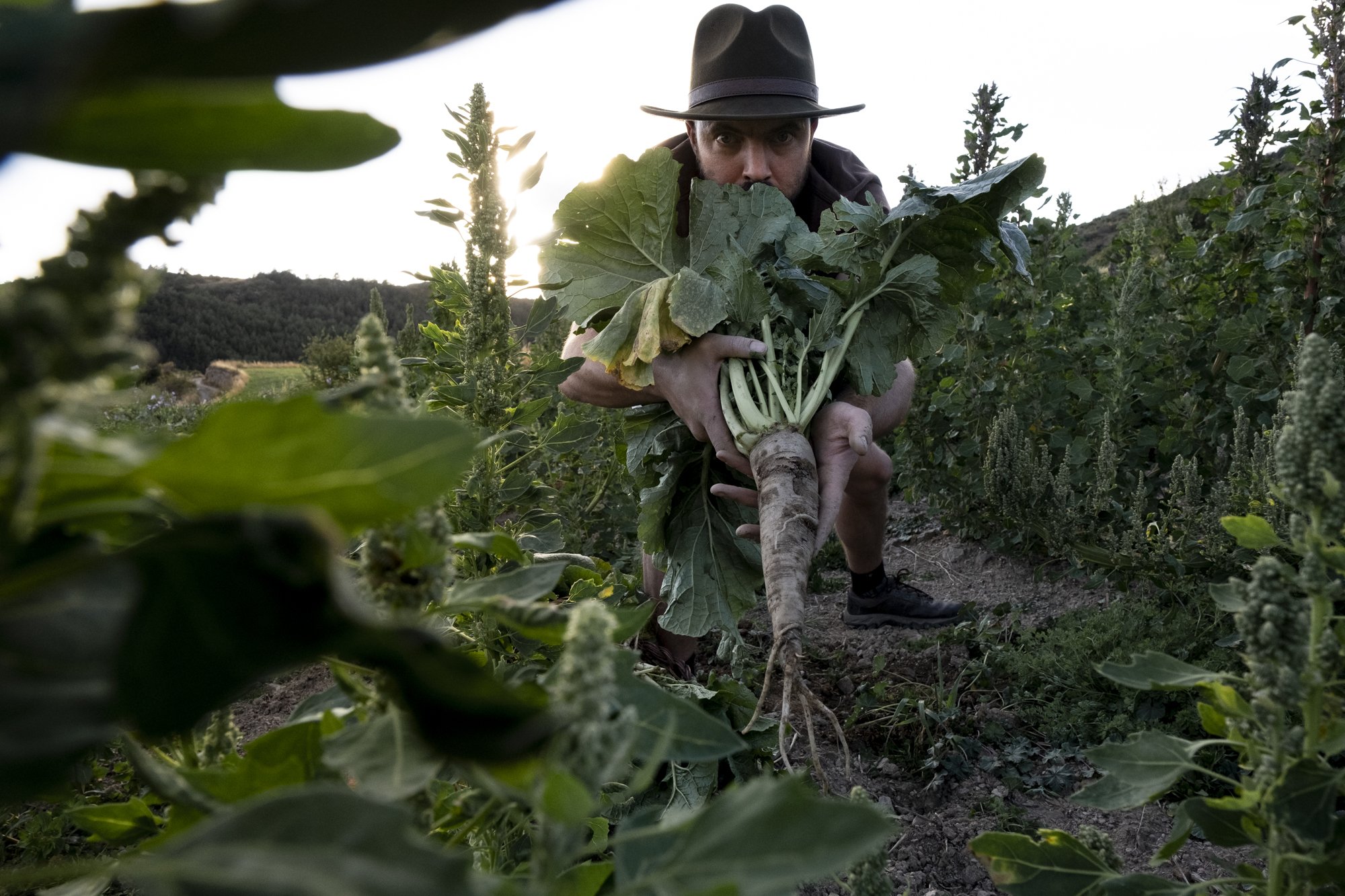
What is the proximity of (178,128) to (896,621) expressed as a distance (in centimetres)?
412

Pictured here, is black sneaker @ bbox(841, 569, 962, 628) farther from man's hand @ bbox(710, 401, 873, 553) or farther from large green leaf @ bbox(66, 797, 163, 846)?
large green leaf @ bbox(66, 797, 163, 846)

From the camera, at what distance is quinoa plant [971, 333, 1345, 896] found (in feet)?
2.97

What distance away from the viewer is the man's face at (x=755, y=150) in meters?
3.75

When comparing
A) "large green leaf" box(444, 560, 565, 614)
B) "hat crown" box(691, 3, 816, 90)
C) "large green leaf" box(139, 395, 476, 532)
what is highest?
→ "hat crown" box(691, 3, 816, 90)

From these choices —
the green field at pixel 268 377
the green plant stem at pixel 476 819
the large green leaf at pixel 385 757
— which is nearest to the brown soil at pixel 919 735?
the green plant stem at pixel 476 819

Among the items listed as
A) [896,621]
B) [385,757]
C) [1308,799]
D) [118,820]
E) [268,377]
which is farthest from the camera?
[268,377]

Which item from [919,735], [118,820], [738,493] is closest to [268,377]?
[738,493]

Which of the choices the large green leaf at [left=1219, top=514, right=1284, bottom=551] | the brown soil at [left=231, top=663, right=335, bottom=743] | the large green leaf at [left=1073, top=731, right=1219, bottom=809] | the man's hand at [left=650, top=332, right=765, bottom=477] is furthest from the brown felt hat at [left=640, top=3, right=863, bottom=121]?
the large green leaf at [left=1073, top=731, right=1219, bottom=809]

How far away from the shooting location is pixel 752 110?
3.66 metres

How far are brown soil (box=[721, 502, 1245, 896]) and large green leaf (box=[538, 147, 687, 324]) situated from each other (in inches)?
66.8

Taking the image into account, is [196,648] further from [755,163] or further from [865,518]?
[865,518]

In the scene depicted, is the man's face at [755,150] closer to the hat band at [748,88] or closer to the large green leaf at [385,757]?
the hat band at [748,88]

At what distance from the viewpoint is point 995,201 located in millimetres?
3102

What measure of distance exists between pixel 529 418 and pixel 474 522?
10.5 inches
